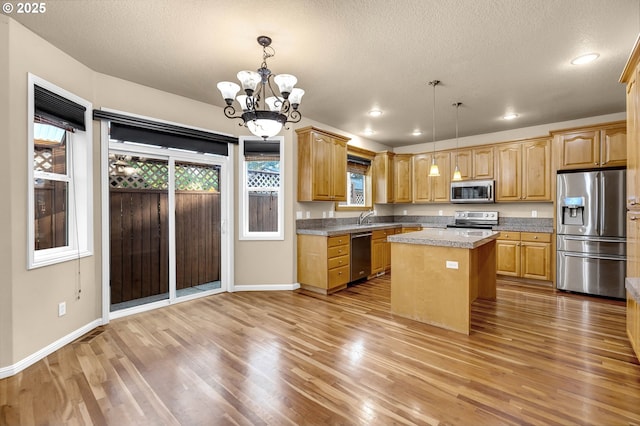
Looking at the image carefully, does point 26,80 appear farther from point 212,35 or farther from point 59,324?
point 59,324

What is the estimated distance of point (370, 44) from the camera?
2584 mm

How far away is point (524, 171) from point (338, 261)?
11.7ft

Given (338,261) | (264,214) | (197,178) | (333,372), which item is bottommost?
(333,372)

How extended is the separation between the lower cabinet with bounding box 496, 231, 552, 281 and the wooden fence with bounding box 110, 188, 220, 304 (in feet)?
15.5

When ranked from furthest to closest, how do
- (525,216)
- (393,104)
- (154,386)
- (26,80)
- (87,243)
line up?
1. (525,216)
2. (393,104)
3. (87,243)
4. (26,80)
5. (154,386)

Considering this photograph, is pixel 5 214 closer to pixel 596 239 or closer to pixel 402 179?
pixel 402 179

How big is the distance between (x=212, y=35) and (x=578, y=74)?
373 cm

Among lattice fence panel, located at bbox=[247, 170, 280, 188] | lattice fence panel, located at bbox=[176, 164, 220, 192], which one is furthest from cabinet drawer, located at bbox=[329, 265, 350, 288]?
lattice fence panel, located at bbox=[176, 164, 220, 192]

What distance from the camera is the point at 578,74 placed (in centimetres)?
316

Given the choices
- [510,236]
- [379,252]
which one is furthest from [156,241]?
[510,236]

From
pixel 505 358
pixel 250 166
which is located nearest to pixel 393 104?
pixel 250 166

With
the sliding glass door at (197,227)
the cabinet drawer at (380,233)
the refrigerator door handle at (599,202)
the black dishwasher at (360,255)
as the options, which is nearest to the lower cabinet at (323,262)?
the black dishwasher at (360,255)

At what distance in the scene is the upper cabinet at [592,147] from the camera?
4039 mm

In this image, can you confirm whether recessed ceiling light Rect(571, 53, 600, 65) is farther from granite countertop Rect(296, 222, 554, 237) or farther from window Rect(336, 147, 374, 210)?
window Rect(336, 147, 374, 210)
